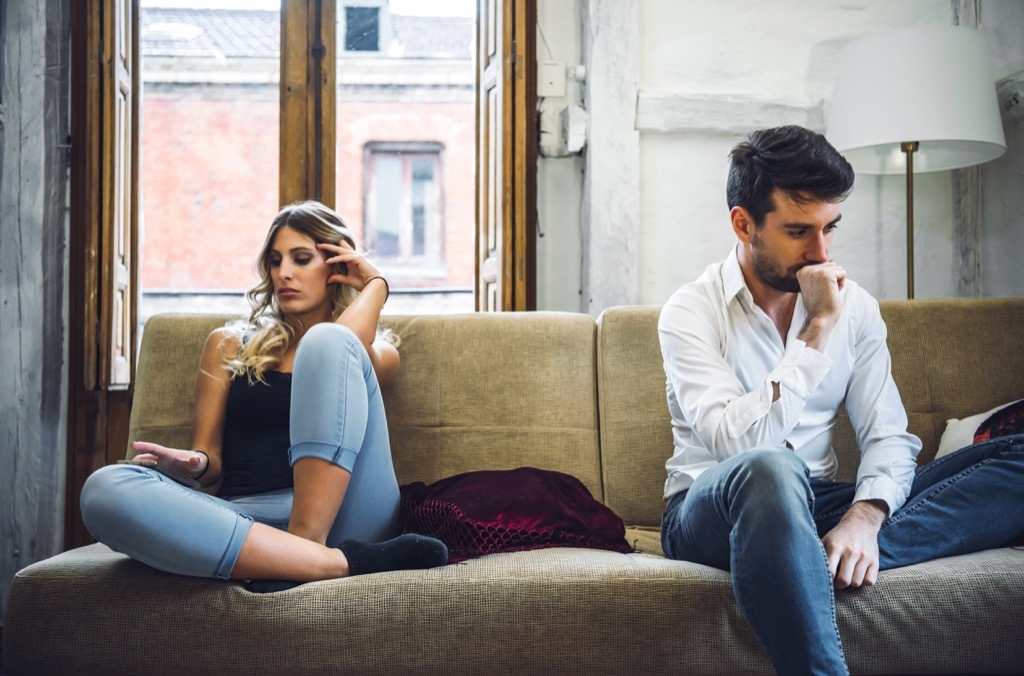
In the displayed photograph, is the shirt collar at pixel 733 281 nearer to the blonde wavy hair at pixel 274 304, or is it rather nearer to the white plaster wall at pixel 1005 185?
the blonde wavy hair at pixel 274 304

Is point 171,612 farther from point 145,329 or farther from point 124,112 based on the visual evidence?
point 124,112

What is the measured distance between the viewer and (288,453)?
167cm

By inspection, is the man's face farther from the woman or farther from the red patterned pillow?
the woman

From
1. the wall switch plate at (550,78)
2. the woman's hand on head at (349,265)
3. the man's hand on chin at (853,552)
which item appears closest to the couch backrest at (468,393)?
the woman's hand on head at (349,265)

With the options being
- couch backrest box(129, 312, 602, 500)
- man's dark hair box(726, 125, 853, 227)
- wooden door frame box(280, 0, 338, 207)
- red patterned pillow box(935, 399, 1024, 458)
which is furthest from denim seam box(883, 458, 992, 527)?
wooden door frame box(280, 0, 338, 207)

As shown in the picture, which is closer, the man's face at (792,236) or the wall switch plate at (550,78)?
the man's face at (792,236)

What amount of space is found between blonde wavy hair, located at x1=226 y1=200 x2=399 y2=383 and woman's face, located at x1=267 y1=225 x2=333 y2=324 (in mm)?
14

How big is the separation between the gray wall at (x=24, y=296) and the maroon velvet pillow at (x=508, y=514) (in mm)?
1396

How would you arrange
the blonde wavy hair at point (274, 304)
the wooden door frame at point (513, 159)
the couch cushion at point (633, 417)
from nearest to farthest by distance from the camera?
Result: the blonde wavy hair at point (274, 304), the couch cushion at point (633, 417), the wooden door frame at point (513, 159)

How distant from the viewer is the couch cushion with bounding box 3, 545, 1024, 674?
54.0 inches

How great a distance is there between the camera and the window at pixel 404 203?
6809 millimetres

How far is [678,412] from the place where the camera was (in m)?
1.71

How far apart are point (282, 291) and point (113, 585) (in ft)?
2.58

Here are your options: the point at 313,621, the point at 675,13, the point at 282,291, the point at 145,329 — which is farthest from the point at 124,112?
the point at 313,621
